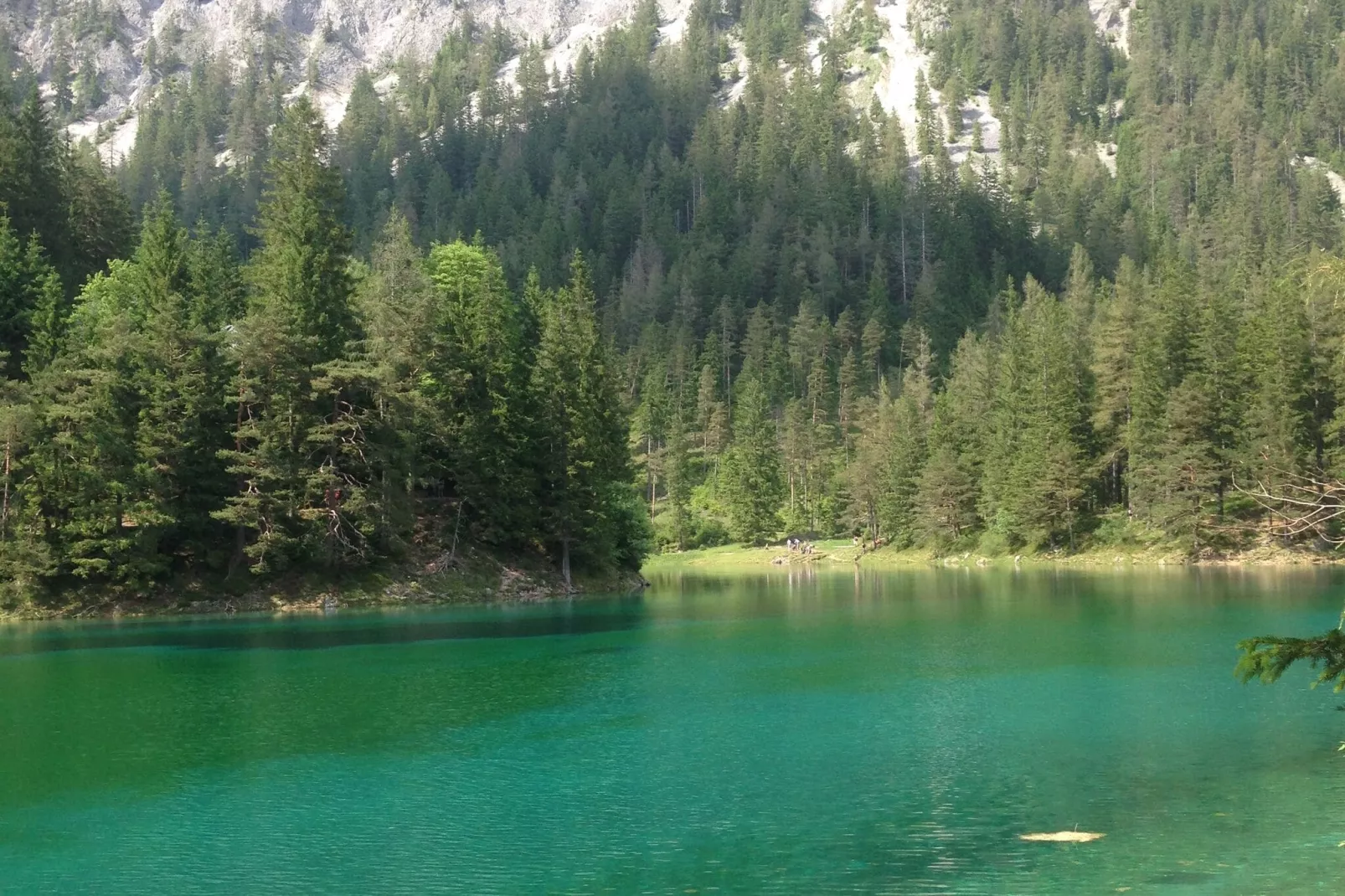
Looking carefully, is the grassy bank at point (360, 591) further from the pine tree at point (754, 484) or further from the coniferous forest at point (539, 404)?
the pine tree at point (754, 484)

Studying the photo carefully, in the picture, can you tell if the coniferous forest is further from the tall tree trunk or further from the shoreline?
the shoreline

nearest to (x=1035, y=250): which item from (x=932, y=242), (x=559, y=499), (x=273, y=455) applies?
(x=932, y=242)

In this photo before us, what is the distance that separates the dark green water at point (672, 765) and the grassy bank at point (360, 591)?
1189cm

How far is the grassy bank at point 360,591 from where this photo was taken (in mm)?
55656

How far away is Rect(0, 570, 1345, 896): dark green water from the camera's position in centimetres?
1627

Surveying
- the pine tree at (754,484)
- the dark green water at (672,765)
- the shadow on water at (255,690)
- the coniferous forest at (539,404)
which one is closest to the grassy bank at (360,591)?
the coniferous forest at (539,404)

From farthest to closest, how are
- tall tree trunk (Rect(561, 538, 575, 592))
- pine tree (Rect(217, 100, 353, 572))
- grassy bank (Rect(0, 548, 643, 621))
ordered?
tall tree trunk (Rect(561, 538, 575, 592)), pine tree (Rect(217, 100, 353, 572)), grassy bank (Rect(0, 548, 643, 621))

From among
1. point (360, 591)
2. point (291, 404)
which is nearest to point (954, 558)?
point (360, 591)

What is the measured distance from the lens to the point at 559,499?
66.3 m

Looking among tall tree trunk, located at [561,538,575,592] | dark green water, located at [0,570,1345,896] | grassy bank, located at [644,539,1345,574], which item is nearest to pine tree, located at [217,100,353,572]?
tall tree trunk, located at [561,538,575,592]

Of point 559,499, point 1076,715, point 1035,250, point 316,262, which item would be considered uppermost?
point 1035,250

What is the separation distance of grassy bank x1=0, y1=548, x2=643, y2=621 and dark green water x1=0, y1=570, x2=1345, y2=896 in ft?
39.0

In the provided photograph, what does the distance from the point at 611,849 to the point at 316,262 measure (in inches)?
2067

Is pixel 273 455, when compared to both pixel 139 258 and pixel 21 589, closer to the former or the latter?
pixel 21 589
